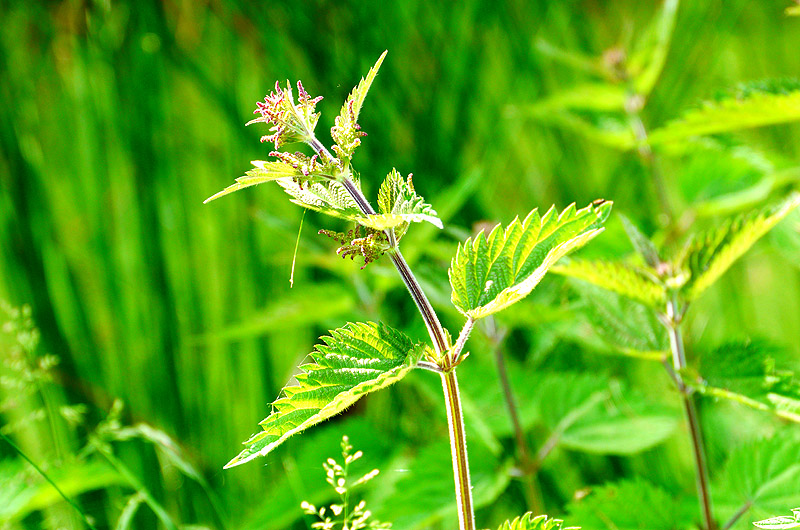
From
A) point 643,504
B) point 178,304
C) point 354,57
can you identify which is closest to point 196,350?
point 178,304

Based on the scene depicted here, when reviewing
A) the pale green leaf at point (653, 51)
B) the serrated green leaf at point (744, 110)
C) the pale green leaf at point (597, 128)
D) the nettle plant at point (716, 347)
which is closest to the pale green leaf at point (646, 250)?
the nettle plant at point (716, 347)

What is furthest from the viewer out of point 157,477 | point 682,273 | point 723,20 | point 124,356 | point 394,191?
point 723,20

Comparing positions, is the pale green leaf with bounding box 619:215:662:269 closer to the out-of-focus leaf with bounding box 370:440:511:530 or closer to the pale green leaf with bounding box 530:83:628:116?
the out-of-focus leaf with bounding box 370:440:511:530

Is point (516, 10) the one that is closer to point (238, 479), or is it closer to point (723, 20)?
point (723, 20)

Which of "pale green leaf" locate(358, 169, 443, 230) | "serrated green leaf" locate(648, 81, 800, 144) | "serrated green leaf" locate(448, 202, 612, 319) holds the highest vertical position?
"serrated green leaf" locate(648, 81, 800, 144)

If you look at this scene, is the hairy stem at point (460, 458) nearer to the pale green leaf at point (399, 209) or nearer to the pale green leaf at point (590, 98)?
the pale green leaf at point (399, 209)

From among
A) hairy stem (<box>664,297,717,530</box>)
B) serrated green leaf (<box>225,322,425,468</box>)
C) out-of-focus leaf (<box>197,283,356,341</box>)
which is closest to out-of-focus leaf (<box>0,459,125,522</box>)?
out-of-focus leaf (<box>197,283,356,341</box>)
